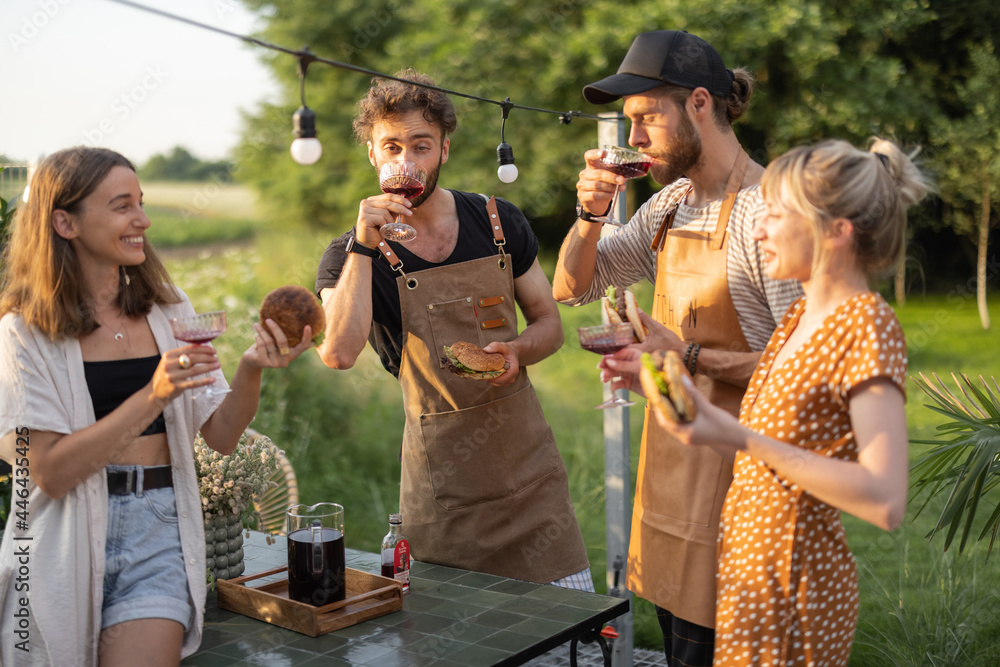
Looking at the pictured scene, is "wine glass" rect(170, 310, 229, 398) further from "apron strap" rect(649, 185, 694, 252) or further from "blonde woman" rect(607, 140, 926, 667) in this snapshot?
"apron strap" rect(649, 185, 694, 252)

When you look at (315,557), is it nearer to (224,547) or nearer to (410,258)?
(224,547)

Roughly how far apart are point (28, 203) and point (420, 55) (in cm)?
1198

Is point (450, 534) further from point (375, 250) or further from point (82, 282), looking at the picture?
point (82, 282)

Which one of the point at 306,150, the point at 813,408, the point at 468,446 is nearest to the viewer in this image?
the point at 813,408

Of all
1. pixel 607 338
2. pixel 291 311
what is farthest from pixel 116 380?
pixel 607 338

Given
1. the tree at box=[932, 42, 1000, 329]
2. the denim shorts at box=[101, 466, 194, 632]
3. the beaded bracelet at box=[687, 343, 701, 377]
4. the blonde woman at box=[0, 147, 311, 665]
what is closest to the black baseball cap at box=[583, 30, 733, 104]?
the beaded bracelet at box=[687, 343, 701, 377]

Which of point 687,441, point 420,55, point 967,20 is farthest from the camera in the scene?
point 420,55

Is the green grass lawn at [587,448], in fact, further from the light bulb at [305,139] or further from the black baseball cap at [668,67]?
the light bulb at [305,139]

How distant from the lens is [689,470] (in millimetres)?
2584

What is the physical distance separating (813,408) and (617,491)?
2.27 meters

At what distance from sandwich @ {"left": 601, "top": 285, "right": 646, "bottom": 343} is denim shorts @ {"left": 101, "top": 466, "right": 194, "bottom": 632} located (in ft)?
4.56

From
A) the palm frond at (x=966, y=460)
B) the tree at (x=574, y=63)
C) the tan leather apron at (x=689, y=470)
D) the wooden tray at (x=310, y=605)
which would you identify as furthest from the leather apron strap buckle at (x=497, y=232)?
the tree at (x=574, y=63)

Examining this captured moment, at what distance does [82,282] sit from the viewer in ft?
8.50

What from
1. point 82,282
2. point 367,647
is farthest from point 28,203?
point 367,647
